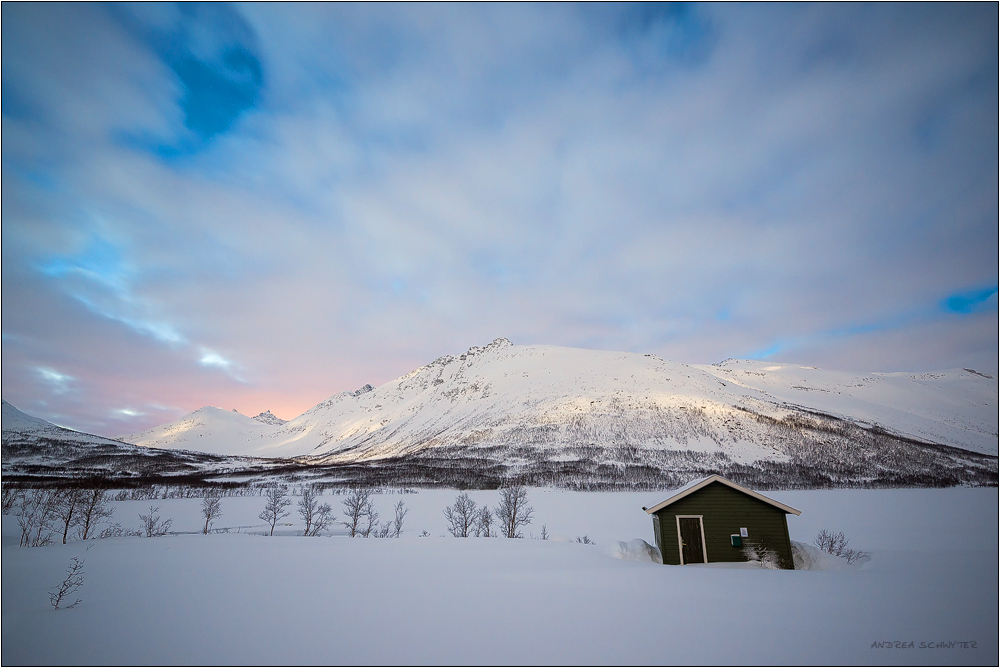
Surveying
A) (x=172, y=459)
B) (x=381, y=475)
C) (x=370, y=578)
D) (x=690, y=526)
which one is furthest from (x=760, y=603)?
(x=172, y=459)

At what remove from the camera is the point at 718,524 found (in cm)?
1977

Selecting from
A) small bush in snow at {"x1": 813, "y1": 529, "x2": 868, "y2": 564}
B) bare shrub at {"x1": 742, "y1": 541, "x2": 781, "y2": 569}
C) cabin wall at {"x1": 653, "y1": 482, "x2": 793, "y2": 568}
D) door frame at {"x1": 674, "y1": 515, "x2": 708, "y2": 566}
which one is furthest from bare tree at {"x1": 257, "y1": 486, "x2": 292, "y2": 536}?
small bush in snow at {"x1": 813, "y1": 529, "x2": 868, "y2": 564}

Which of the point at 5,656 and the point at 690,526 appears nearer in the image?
the point at 5,656

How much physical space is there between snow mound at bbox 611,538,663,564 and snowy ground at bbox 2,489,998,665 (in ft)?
4.15

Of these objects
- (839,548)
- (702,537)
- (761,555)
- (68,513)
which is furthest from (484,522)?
(68,513)

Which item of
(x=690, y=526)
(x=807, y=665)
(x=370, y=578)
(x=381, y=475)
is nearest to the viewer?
(x=807, y=665)

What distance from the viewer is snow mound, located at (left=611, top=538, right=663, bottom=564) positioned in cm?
1934

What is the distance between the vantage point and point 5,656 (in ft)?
26.8

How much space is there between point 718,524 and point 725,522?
1.25ft

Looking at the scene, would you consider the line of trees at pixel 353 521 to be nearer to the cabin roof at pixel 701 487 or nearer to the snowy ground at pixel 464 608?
the snowy ground at pixel 464 608

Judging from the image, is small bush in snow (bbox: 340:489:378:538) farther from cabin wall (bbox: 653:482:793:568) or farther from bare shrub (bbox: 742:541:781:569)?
bare shrub (bbox: 742:541:781:569)

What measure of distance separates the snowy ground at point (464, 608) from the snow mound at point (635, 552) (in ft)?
4.15

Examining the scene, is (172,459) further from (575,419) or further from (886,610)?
(886,610)

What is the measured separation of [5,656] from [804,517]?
5020cm
